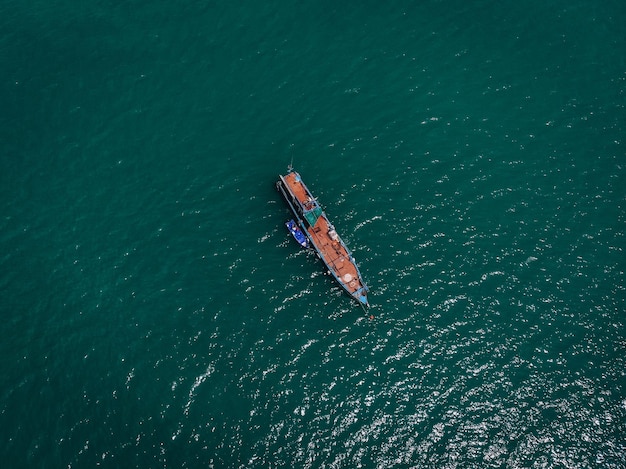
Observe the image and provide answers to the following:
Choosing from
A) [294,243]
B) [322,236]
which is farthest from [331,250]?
[294,243]

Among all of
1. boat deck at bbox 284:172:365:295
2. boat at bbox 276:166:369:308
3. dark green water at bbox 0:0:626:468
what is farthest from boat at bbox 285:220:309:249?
dark green water at bbox 0:0:626:468

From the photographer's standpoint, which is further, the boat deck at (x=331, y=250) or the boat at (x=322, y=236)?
the boat deck at (x=331, y=250)

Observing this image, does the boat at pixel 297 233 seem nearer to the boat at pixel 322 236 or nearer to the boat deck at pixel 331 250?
the boat at pixel 322 236

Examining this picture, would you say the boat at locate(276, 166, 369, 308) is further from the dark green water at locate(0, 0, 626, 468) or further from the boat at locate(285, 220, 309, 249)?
the dark green water at locate(0, 0, 626, 468)

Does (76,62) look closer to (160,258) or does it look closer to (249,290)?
(160,258)

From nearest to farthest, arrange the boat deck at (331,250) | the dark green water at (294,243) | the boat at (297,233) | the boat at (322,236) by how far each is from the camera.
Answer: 1. the dark green water at (294,243)
2. the boat at (322,236)
3. the boat deck at (331,250)
4. the boat at (297,233)

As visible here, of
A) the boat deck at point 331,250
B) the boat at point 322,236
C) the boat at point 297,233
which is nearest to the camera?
the boat at point 322,236

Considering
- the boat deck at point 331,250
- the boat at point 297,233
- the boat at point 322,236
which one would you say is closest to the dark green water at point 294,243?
the boat at point 297,233
